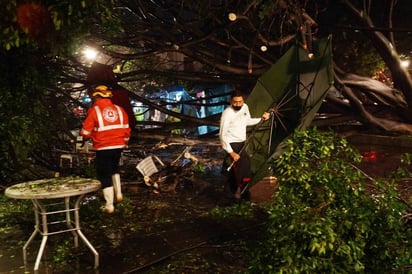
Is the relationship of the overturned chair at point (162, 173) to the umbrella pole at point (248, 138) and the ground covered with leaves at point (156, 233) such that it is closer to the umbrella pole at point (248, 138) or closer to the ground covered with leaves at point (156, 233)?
the ground covered with leaves at point (156, 233)

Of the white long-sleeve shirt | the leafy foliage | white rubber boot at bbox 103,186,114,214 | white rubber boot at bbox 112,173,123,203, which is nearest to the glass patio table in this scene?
white rubber boot at bbox 103,186,114,214

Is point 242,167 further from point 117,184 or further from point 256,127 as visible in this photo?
point 117,184

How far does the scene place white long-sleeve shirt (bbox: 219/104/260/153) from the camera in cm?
705

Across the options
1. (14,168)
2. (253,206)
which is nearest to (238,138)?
(253,206)

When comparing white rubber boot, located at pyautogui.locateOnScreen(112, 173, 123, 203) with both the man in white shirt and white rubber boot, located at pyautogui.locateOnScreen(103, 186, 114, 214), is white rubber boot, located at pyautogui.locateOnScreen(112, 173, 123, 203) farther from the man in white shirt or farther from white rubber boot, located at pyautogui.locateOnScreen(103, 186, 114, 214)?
the man in white shirt

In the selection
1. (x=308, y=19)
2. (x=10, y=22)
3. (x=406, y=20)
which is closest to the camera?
(x=10, y=22)

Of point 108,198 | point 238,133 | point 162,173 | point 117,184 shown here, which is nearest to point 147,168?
point 162,173

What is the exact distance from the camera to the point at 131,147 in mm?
9391

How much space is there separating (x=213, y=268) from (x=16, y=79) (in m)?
4.96

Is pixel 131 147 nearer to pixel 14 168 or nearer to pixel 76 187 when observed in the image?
pixel 14 168

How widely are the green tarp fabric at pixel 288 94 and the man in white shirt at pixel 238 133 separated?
0.29 metres

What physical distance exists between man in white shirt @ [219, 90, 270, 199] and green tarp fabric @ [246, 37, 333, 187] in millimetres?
285

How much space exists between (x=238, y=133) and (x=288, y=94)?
1317mm

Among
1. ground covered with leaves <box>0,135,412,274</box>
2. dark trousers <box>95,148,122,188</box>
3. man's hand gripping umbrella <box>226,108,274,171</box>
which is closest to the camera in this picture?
ground covered with leaves <box>0,135,412,274</box>
